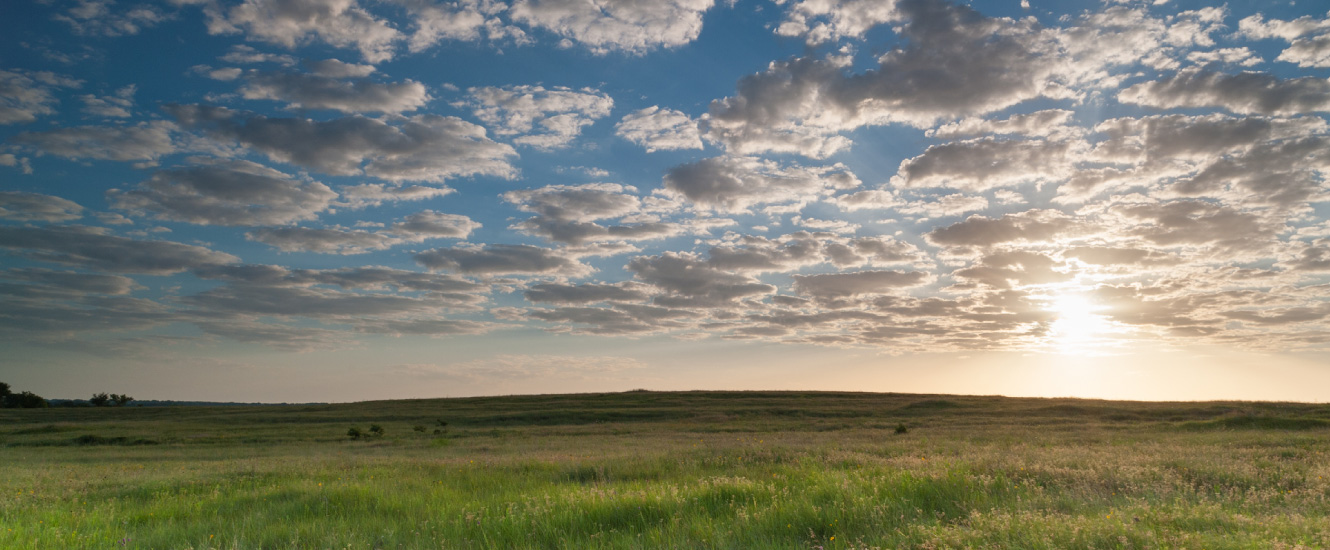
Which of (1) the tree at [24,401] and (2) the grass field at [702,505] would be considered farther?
(1) the tree at [24,401]

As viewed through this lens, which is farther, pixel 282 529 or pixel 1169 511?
pixel 282 529

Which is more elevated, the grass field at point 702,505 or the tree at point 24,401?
the grass field at point 702,505

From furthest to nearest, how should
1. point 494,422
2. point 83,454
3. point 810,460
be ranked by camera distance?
point 494,422, point 83,454, point 810,460

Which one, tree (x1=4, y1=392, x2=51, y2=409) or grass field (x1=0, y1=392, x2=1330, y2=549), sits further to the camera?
tree (x1=4, y1=392, x2=51, y2=409)

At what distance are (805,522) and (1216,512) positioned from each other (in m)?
3.75

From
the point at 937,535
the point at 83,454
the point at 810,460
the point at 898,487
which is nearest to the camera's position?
the point at 937,535

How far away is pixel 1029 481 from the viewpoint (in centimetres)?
864

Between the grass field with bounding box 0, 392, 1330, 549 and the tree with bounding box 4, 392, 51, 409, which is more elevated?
the grass field with bounding box 0, 392, 1330, 549

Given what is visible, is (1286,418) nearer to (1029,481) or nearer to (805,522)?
(1029,481)

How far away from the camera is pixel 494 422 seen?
4969 centimetres

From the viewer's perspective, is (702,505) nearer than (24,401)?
Yes

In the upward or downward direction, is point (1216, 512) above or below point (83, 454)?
above

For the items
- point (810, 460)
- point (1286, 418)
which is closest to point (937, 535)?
point (810, 460)

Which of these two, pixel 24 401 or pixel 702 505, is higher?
pixel 702 505
